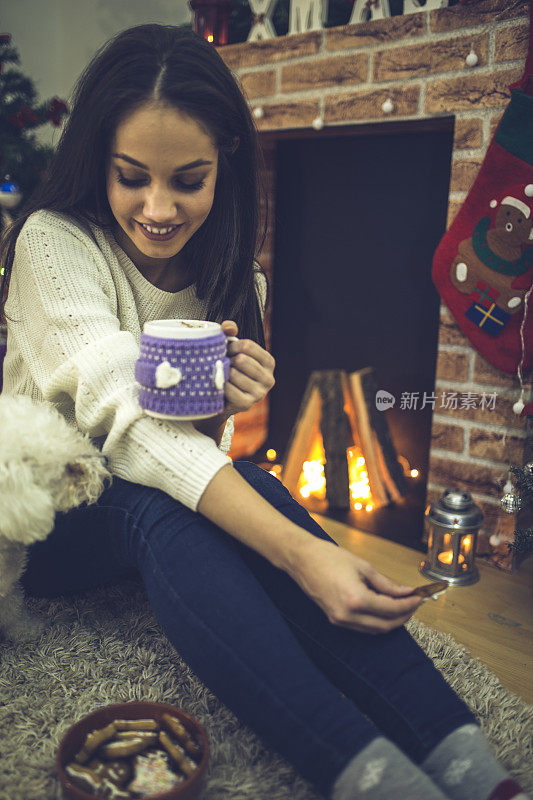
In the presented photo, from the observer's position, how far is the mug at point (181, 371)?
2.78 feet

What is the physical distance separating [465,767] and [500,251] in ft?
3.86

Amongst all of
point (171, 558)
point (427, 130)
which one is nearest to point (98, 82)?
point (171, 558)

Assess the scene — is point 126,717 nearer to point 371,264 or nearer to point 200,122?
point 200,122

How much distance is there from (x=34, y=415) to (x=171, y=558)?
28 cm

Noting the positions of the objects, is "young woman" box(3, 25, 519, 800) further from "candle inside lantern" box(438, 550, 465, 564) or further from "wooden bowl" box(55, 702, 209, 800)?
"candle inside lantern" box(438, 550, 465, 564)

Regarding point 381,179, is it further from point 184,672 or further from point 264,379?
point 184,672

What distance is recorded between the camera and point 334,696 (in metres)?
0.77

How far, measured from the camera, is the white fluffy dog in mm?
872

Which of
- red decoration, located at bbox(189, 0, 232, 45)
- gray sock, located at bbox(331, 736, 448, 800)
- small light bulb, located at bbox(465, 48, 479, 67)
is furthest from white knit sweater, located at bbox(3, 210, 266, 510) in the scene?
red decoration, located at bbox(189, 0, 232, 45)

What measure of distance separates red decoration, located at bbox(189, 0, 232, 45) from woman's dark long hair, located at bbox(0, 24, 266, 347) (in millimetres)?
1006

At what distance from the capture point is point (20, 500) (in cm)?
87

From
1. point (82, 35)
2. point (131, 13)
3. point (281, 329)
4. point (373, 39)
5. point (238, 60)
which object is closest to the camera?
point (373, 39)

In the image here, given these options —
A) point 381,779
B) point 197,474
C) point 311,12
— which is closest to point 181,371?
point 197,474

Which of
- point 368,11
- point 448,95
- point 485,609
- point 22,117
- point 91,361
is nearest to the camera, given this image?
point 91,361
